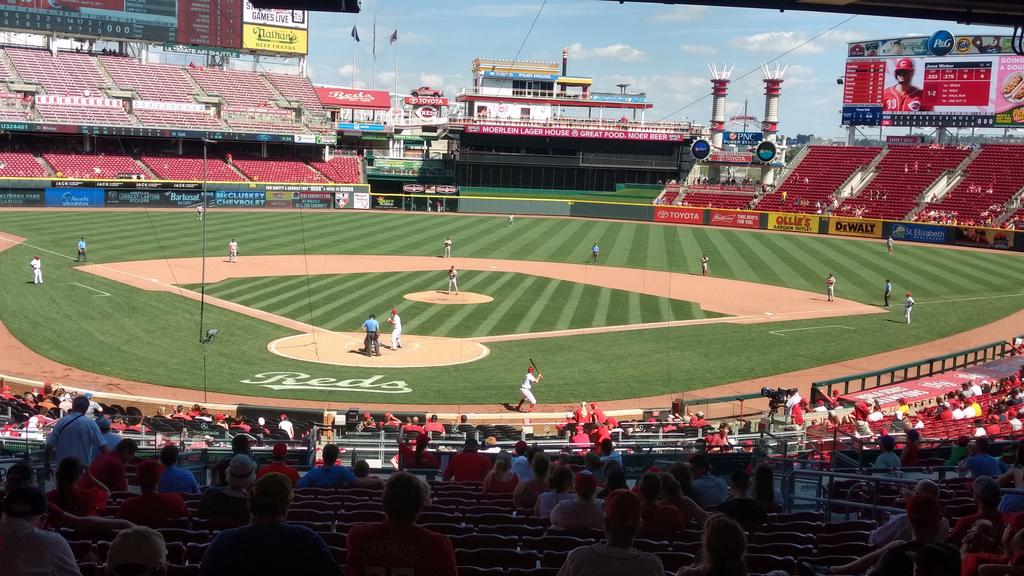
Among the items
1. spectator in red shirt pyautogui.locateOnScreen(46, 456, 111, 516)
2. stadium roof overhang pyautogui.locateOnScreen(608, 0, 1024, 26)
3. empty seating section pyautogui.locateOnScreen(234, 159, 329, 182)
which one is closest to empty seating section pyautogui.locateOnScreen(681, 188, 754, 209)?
empty seating section pyautogui.locateOnScreen(234, 159, 329, 182)

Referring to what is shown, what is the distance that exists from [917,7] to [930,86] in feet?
209

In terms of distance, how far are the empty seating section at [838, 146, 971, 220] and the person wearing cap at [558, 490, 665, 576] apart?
6777 cm

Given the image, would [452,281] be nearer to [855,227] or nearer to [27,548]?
[27,548]

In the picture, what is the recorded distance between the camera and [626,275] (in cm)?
4525

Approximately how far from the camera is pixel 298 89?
90.9 meters

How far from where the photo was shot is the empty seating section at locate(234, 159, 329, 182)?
7744 centimetres

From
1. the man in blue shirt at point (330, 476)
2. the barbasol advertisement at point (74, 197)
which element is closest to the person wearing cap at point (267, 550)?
the man in blue shirt at point (330, 476)

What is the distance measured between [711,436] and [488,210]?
6606cm

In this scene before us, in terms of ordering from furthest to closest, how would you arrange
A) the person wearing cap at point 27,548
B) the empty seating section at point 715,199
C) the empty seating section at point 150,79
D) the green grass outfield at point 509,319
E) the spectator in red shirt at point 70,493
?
the empty seating section at point 150,79 → the empty seating section at point 715,199 → the green grass outfield at point 509,319 → the spectator in red shirt at point 70,493 → the person wearing cap at point 27,548

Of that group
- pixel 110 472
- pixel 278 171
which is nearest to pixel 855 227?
pixel 278 171

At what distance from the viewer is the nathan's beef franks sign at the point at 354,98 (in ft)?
365

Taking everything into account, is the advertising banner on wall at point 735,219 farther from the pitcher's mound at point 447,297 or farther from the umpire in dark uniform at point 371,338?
the umpire in dark uniform at point 371,338

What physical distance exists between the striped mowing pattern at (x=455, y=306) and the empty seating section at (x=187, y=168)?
36.9m

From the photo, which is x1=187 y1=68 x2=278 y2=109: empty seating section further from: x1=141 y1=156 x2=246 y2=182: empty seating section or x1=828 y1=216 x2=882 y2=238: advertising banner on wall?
x1=828 y1=216 x2=882 y2=238: advertising banner on wall
